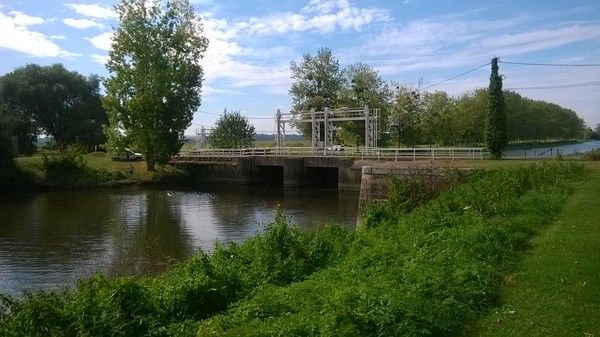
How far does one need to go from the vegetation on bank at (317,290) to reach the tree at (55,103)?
191 feet

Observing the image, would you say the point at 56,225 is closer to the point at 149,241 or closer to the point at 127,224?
the point at 127,224

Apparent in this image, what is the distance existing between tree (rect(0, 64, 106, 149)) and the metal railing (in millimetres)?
18742

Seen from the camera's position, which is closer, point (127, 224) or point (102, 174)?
point (127, 224)

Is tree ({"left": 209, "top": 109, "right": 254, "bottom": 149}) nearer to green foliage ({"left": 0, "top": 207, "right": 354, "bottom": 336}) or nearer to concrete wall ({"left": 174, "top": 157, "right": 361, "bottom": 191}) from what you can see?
concrete wall ({"left": 174, "top": 157, "right": 361, "bottom": 191})

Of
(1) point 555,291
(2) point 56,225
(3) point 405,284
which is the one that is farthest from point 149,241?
(1) point 555,291

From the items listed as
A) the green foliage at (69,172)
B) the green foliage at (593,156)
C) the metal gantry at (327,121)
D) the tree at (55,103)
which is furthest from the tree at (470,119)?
the tree at (55,103)

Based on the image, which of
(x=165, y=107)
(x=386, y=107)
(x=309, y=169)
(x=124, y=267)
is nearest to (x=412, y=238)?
(x=124, y=267)

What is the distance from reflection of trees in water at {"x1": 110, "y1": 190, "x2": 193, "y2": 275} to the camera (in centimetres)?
1667

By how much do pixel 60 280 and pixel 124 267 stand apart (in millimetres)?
1923

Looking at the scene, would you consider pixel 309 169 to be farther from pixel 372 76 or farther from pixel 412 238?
pixel 412 238

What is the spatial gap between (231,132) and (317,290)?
5615cm

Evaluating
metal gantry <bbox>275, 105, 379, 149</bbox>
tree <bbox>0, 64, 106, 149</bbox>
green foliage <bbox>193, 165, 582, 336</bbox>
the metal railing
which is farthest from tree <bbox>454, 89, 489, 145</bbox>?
green foliage <bbox>193, 165, 582, 336</bbox>

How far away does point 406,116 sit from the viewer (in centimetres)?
5638

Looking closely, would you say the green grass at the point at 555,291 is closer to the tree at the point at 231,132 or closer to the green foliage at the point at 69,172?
the green foliage at the point at 69,172
